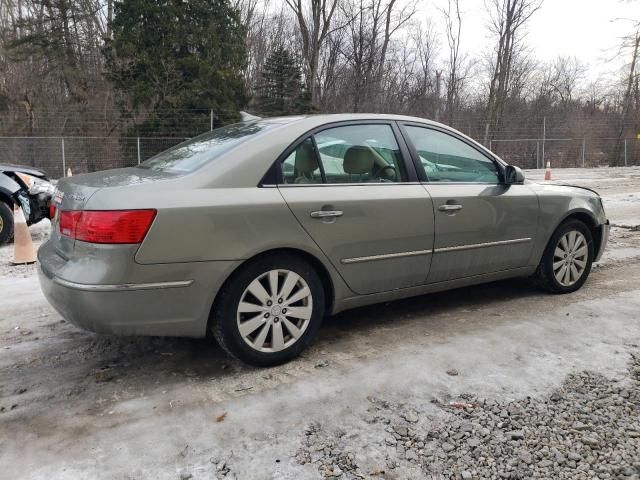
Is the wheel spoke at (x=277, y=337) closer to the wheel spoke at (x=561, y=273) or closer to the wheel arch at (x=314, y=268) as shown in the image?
the wheel arch at (x=314, y=268)

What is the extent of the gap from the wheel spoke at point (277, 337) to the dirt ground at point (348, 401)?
149mm

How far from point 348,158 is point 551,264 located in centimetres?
222

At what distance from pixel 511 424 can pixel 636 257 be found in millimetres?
4621

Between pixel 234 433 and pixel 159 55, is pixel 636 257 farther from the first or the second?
pixel 159 55

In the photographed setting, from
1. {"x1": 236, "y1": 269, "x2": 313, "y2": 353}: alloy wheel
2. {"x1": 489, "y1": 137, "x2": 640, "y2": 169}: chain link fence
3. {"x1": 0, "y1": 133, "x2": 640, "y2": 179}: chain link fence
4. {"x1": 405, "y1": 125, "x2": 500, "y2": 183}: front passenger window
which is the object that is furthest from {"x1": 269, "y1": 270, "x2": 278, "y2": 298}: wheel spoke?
{"x1": 489, "y1": 137, "x2": 640, "y2": 169}: chain link fence

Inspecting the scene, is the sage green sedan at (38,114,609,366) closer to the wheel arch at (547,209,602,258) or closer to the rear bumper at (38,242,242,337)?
the rear bumper at (38,242,242,337)

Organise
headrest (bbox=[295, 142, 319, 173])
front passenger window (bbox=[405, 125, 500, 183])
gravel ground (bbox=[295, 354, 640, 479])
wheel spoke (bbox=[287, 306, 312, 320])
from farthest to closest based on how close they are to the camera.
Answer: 1. front passenger window (bbox=[405, 125, 500, 183])
2. headrest (bbox=[295, 142, 319, 173])
3. wheel spoke (bbox=[287, 306, 312, 320])
4. gravel ground (bbox=[295, 354, 640, 479])

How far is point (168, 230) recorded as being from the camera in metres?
2.85

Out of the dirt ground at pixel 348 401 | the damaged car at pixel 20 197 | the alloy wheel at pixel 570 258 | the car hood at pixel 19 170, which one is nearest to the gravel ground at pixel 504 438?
the dirt ground at pixel 348 401

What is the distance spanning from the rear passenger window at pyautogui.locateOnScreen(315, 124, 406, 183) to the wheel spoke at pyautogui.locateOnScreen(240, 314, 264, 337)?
100 cm

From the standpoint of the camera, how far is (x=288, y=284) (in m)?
3.23

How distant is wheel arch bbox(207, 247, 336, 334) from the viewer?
3.07 meters

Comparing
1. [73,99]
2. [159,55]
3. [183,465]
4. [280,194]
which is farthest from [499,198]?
[73,99]

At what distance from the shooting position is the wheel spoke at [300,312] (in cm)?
327
